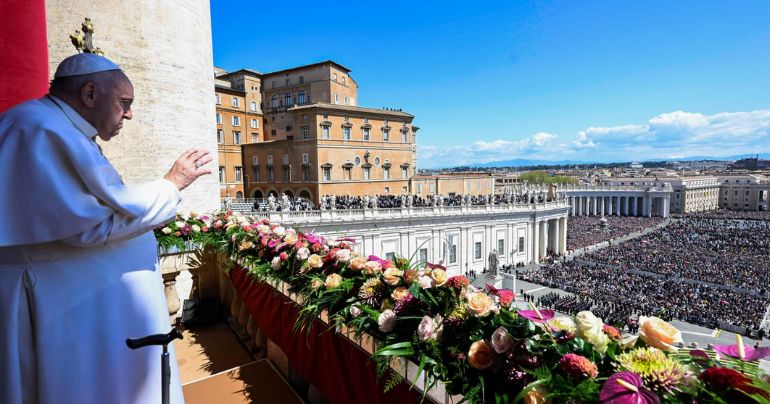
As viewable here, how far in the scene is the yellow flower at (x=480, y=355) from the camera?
8.04 ft

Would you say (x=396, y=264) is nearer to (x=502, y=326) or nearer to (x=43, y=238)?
(x=502, y=326)

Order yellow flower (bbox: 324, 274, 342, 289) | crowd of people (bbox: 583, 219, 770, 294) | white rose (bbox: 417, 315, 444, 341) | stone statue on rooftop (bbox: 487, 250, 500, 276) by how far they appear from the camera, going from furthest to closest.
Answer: crowd of people (bbox: 583, 219, 770, 294), stone statue on rooftop (bbox: 487, 250, 500, 276), yellow flower (bbox: 324, 274, 342, 289), white rose (bbox: 417, 315, 444, 341)

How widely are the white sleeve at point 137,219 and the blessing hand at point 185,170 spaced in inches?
4.9

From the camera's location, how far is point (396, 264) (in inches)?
163

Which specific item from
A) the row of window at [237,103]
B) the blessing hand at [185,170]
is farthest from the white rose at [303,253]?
the row of window at [237,103]

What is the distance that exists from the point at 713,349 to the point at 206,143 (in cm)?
1349

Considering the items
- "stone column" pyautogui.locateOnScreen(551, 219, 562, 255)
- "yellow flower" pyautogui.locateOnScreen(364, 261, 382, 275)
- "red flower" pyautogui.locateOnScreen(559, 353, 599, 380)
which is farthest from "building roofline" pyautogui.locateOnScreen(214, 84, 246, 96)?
"red flower" pyautogui.locateOnScreen(559, 353, 599, 380)

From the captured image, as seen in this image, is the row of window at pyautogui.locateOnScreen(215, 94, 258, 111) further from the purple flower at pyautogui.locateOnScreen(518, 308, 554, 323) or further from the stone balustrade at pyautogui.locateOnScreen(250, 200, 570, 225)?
the purple flower at pyautogui.locateOnScreen(518, 308, 554, 323)

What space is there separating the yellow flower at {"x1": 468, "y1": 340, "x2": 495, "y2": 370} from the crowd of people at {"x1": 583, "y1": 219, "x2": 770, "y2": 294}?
40088 mm

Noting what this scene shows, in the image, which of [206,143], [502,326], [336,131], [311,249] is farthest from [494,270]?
[502,326]

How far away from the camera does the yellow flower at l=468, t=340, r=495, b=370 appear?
8.04 feet

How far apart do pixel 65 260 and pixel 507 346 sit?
2.49 m

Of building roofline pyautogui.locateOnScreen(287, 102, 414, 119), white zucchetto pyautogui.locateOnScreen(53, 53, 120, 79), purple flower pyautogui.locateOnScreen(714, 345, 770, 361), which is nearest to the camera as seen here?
purple flower pyautogui.locateOnScreen(714, 345, 770, 361)

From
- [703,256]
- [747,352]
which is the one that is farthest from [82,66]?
[703,256]
